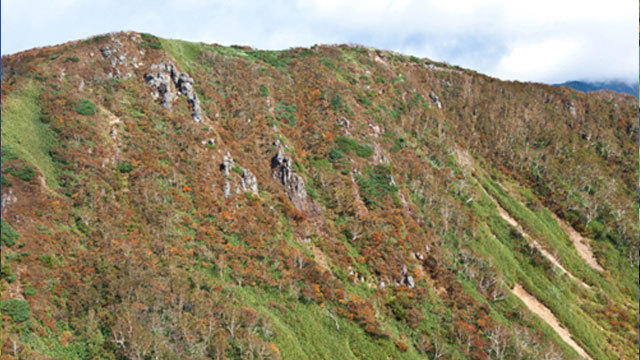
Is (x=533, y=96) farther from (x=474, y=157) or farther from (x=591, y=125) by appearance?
(x=474, y=157)

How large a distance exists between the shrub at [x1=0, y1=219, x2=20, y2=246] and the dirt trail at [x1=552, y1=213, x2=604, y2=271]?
11025 centimetres

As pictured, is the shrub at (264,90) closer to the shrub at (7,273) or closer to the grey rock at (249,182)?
the grey rock at (249,182)

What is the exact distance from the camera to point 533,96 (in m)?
126

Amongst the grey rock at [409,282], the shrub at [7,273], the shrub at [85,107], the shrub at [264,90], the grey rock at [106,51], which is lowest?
the grey rock at [409,282]

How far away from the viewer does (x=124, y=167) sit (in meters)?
50.2

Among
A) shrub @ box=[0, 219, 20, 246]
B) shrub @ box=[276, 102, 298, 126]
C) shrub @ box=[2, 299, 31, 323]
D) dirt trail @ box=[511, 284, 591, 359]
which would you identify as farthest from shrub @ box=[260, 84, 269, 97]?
dirt trail @ box=[511, 284, 591, 359]

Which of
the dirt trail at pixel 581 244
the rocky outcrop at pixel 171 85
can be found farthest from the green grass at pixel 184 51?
the dirt trail at pixel 581 244

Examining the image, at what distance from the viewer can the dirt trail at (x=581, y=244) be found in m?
84.5

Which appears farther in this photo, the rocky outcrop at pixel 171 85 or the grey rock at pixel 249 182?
the rocky outcrop at pixel 171 85

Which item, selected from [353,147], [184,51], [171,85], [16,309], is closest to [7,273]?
[16,309]

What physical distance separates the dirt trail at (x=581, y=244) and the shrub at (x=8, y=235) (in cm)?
11025

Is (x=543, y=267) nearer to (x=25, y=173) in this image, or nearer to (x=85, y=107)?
(x=25, y=173)

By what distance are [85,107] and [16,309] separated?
1361 inches

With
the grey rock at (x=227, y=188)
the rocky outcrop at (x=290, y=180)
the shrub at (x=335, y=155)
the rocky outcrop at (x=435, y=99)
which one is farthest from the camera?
the rocky outcrop at (x=435, y=99)
